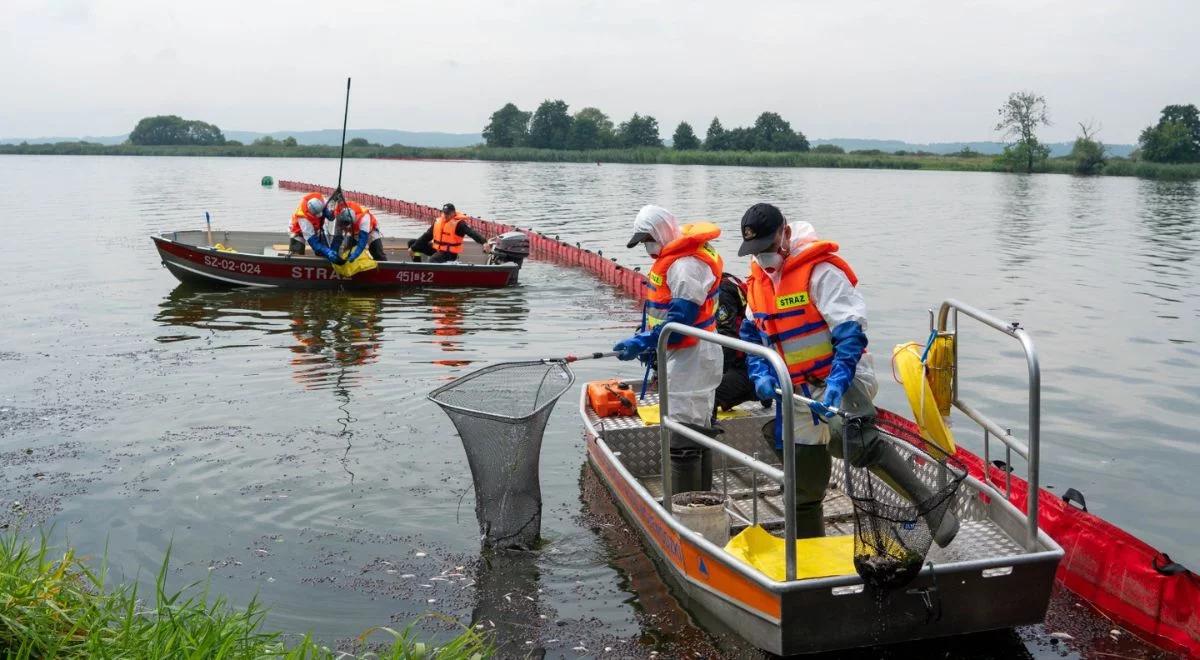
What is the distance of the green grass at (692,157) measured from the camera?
83.5 m

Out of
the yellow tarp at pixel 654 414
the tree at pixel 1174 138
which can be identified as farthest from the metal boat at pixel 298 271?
the tree at pixel 1174 138

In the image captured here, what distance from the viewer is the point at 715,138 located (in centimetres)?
11975

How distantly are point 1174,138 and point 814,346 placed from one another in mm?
96150

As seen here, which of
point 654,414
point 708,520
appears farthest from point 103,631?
point 654,414

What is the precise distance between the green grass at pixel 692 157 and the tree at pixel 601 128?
18296 mm

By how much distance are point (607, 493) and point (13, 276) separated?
18094 mm

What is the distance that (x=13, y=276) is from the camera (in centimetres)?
2214

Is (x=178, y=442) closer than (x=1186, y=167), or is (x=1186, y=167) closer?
(x=178, y=442)

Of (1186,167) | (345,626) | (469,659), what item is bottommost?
(345,626)

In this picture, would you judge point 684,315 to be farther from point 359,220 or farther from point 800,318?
point 359,220

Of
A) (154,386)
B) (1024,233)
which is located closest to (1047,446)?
(154,386)

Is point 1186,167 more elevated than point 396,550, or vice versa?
point 1186,167

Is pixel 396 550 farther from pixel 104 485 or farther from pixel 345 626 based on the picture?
pixel 104 485

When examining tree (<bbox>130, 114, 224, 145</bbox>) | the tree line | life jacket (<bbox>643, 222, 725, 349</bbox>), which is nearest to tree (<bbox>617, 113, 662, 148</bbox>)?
the tree line
